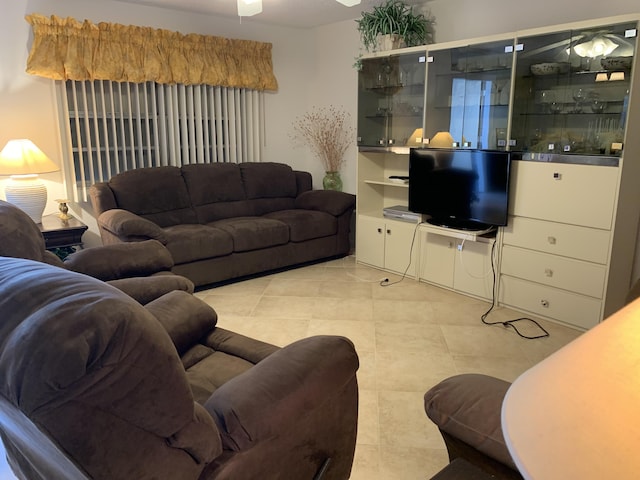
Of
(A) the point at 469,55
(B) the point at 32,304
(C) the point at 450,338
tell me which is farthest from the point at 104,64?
(B) the point at 32,304

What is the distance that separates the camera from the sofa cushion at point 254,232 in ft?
14.3

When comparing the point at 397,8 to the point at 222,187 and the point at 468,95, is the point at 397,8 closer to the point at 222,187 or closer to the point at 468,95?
the point at 468,95

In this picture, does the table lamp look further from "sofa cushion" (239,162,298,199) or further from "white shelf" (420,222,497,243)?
"white shelf" (420,222,497,243)

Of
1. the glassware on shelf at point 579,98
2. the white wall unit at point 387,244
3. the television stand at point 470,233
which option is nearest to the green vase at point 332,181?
the white wall unit at point 387,244

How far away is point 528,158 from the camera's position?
3510 mm

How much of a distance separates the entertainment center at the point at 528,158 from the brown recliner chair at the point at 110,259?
7.42ft

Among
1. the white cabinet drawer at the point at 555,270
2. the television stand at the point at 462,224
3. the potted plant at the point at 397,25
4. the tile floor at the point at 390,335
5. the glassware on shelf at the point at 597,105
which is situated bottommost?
the tile floor at the point at 390,335

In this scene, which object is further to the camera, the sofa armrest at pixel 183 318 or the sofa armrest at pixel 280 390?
the sofa armrest at pixel 183 318

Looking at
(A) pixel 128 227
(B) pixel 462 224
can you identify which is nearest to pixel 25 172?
(A) pixel 128 227

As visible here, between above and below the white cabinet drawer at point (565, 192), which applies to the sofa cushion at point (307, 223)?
below

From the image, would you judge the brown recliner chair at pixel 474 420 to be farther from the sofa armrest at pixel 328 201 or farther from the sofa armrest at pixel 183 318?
the sofa armrest at pixel 328 201

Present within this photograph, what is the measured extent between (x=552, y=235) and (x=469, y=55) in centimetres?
155

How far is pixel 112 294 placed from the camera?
105 cm

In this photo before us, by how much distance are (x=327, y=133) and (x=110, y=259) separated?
3.44 metres
